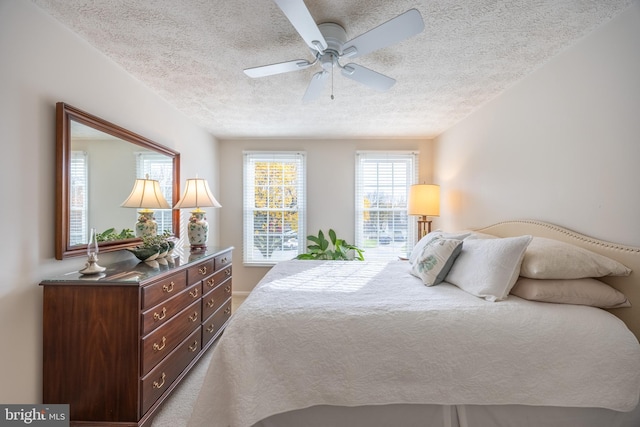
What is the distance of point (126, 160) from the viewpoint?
2172mm

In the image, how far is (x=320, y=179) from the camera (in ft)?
13.5

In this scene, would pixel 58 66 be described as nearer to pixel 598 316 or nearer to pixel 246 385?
pixel 246 385

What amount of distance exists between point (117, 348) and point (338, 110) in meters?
2.73

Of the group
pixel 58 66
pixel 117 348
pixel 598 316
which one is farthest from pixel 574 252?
pixel 58 66

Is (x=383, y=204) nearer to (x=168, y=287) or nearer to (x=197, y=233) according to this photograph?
(x=197, y=233)

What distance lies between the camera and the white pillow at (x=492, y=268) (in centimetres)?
155

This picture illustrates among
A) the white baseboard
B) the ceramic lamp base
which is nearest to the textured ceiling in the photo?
the ceramic lamp base

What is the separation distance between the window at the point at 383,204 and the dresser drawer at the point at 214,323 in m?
2.07

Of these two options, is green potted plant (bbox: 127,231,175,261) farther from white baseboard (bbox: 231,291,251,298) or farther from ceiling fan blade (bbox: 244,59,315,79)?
white baseboard (bbox: 231,291,251,298)

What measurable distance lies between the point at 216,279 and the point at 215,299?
19 centimetres

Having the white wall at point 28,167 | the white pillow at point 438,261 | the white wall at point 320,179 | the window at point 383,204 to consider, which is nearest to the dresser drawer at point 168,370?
the white wall at point 28,167

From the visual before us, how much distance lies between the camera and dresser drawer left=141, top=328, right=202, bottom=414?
5.26 feet

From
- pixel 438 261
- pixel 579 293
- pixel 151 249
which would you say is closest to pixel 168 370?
pixel 151 249

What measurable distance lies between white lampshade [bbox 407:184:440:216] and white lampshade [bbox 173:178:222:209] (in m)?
2.44
